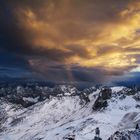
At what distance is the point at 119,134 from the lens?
18562 centimetres

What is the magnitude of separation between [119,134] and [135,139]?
34.0 feet

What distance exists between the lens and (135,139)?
17750 cm
